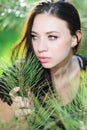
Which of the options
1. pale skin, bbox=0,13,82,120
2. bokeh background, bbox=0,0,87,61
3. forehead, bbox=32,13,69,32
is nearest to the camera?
bokeh background, bbox=0,0,87,61

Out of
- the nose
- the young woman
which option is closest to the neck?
the young woman

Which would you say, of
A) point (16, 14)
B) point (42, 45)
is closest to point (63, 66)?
point (42, 45)

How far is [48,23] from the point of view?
105cm

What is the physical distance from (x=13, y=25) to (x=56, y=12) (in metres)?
0.34

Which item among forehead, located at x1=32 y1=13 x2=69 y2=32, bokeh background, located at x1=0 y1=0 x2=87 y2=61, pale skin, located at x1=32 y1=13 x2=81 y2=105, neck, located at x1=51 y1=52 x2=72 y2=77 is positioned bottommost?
neck, located at x1=51 y1=52 x2=72 y2=77

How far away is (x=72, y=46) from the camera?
116cm

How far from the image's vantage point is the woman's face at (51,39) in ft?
2.98

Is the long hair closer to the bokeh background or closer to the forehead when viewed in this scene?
the forehead

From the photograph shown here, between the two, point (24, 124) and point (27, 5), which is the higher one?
point (27, 5)

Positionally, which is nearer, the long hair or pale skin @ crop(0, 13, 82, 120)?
pale skin @ crop(0, 13, 82, 120)

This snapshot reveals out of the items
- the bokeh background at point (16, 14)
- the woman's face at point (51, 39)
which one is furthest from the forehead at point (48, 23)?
the bokeh background at point (16, 14)

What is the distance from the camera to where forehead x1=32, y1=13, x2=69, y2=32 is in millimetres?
1023

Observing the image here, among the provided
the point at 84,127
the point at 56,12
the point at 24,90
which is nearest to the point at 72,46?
the point at 56,12

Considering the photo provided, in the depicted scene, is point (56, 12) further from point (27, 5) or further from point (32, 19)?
point (27, 5)
